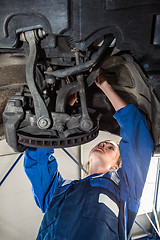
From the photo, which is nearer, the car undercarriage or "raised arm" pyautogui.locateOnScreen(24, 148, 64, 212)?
the car undercarriage

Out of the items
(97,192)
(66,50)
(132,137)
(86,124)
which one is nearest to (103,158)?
(97,192)

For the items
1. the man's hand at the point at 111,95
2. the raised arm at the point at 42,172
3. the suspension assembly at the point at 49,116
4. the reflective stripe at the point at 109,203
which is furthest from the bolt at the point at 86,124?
the reflective stripe at the point at 109,203

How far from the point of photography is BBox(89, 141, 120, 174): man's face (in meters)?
1.57

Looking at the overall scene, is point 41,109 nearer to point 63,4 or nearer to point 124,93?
point 63,4

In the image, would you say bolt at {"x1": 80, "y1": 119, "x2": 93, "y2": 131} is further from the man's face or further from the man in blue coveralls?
the man's face

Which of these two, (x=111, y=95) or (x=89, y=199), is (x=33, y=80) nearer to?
(x=111, y=95)

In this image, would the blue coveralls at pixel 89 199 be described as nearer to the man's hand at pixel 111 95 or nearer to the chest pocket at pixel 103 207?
the chest pocket at pixel 103 207

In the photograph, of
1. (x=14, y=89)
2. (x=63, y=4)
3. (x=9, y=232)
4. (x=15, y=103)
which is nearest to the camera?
(x=63, y=4)

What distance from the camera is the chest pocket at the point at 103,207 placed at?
1312 mm

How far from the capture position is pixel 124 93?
1.29m

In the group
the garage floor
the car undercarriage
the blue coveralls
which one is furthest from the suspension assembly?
the garage floor

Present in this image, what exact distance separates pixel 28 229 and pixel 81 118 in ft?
9.56

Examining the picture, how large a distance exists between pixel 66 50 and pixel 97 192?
37.4 inches

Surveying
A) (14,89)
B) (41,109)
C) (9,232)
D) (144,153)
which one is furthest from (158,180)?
(41,109)
